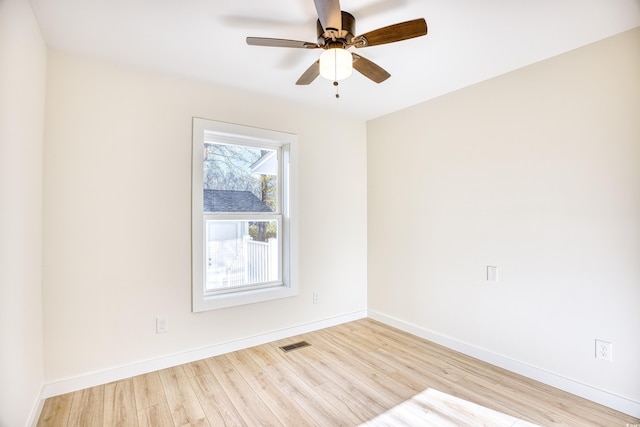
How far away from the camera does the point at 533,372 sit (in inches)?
94.7

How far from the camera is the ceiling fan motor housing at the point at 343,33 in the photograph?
175 cm

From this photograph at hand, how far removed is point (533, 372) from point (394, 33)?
262 centimetres

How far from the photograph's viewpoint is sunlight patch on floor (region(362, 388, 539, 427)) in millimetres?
1904

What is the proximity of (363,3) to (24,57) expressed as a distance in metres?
1.88

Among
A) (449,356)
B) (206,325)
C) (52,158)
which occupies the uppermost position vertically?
(52,158)

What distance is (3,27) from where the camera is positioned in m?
1.43

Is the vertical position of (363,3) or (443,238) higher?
Result: (363,3)

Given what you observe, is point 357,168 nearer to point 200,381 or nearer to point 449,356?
point 449,356

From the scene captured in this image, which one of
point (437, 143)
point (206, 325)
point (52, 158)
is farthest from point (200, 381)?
point (437, 143)

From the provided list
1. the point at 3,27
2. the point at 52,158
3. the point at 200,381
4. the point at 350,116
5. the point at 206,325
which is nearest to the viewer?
the point at 3,27

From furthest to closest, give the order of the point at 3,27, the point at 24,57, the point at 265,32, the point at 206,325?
1. the point at 206,325
2. the point at 265,32
3. the point at 24,57
4. the point at 3,27

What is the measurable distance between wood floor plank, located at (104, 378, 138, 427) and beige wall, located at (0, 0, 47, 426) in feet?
1.29

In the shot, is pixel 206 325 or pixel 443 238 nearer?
pixel 206 325

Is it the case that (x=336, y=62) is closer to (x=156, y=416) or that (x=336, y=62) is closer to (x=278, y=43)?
(x=278, y=43)
